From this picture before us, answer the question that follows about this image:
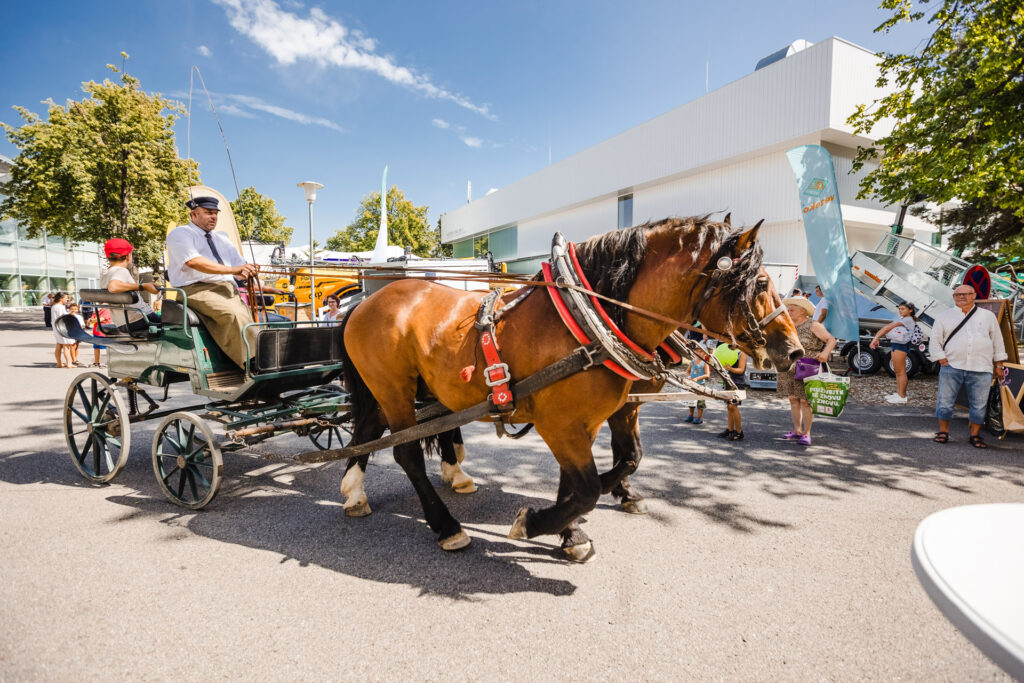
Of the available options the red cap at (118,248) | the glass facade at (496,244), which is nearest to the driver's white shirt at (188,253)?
the red cap at (118,248)

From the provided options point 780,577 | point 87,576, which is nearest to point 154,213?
point 87,576

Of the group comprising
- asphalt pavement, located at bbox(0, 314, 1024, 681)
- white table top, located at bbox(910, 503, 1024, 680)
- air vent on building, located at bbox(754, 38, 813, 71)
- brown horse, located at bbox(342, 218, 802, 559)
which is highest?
air vent on building, located at bbox(754, 38, 813, 71)

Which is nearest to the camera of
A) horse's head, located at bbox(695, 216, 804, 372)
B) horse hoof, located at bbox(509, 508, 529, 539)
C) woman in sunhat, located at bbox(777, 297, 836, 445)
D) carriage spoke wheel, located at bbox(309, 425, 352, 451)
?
horse's head, located at bbox(695, 216, 804, 372)

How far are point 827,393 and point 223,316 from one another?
576cm

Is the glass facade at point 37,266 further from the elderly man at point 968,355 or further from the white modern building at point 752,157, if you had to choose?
the elderly man at point 968,355

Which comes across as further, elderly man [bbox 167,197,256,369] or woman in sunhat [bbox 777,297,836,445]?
woman in sunhat [bbox 777,297,836,445]

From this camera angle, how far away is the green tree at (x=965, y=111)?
6.57 meters

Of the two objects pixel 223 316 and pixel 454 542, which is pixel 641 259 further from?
pixel 223 316

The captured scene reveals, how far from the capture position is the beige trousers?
136 inches

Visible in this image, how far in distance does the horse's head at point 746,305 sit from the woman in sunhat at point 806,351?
2.66 metres

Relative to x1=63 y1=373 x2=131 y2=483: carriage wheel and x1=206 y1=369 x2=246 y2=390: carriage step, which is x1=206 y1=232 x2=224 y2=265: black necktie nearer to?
x1=206 y1=369 x2=246 y2=390: carriage step

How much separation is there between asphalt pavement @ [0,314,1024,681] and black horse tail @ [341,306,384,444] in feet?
1.85

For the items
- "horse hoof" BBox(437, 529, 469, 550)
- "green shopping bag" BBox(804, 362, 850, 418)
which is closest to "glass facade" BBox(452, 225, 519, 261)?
"green shopping bag" BBox(804, 362, 850, 418)

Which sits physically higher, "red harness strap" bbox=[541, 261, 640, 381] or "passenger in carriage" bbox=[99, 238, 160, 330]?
"passenger in carriage" bbox=[99, 238, 160, 330]
